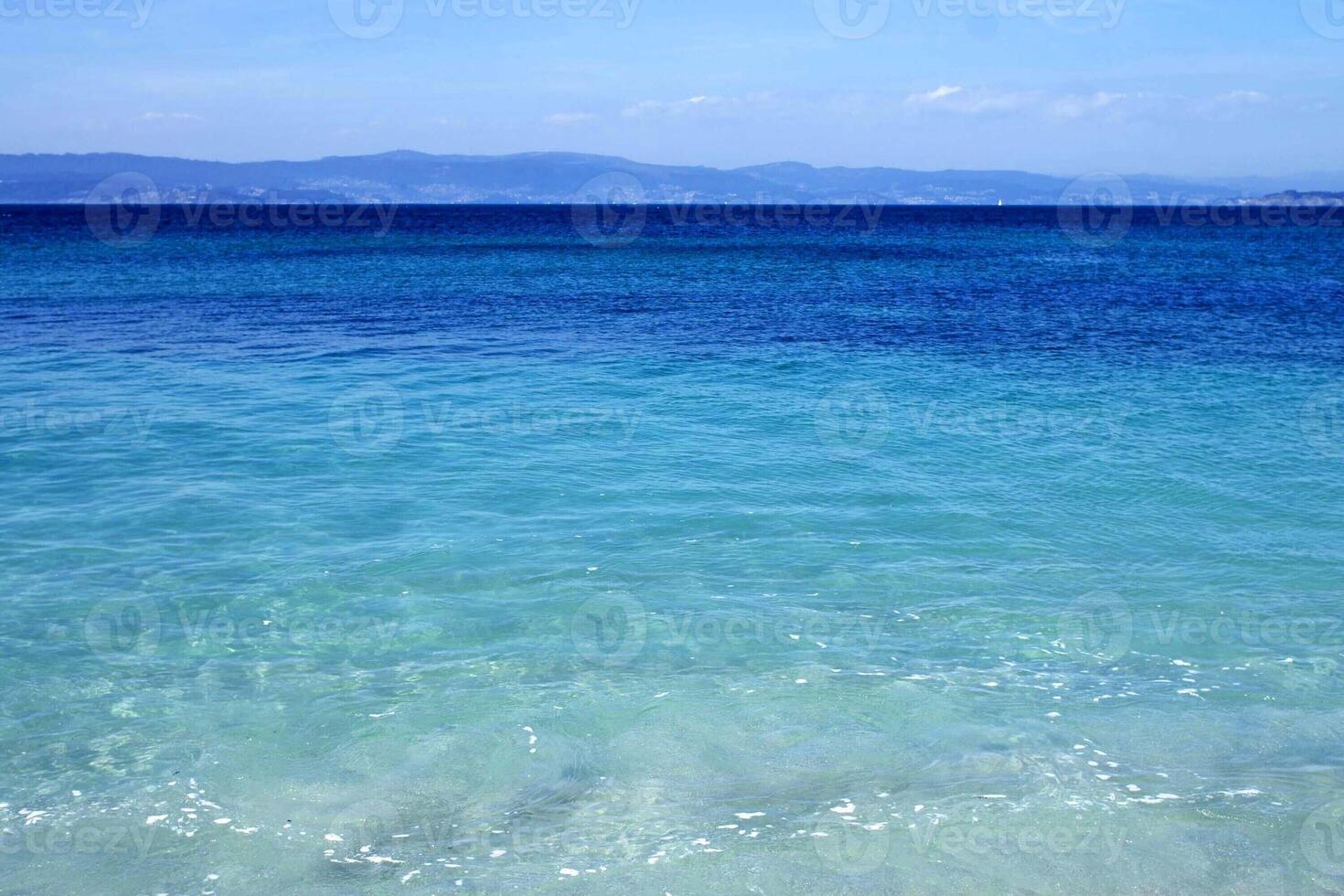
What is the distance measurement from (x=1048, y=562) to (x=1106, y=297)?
91.0 ft

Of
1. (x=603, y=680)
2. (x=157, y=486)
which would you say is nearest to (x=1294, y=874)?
(x=603, y=680)

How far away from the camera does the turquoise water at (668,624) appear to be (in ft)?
22.2

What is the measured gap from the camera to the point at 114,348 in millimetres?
24469

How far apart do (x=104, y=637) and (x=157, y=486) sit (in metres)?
4.97

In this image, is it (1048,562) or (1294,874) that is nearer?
(1294,874)

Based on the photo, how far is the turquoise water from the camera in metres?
6.76

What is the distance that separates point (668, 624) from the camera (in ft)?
33.1

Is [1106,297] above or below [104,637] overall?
above

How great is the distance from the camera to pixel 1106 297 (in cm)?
3634

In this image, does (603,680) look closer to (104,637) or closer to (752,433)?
(104,637)

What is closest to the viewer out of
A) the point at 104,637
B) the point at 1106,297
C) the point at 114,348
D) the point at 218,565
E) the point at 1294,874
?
the point at 1294,874

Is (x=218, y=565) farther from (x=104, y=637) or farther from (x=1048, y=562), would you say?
(x=1048, y=562)

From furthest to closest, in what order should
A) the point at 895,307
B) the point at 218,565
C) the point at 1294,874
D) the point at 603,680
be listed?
1. the point at 895,307
2. the point at 218,565
3. the point at 603,680
4. the point at 1294,874

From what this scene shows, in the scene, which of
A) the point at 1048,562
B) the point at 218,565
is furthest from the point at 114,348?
the point at 1048,562
